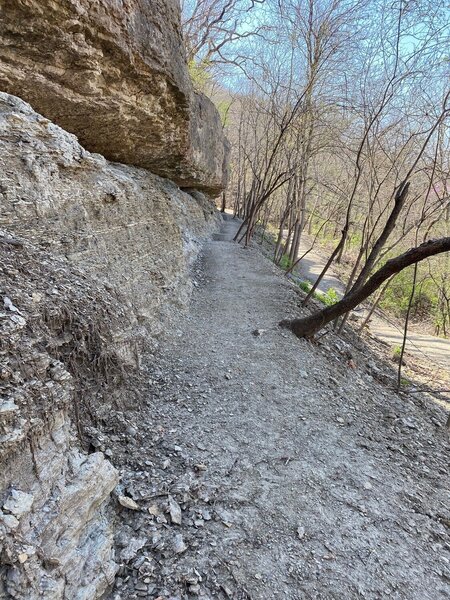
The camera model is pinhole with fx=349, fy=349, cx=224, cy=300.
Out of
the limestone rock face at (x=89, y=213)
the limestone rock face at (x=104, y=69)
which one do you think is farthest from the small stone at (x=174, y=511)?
the limestone rock face at (x=104, y=69)

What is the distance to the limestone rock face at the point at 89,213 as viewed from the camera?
11.1ft

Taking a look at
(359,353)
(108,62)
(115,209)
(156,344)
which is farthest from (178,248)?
(359,353)

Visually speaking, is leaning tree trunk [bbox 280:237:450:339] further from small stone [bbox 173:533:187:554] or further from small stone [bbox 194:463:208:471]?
small stone [bbox 173:533:187:554]

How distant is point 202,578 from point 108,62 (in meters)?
5.39

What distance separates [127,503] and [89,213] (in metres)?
3.33

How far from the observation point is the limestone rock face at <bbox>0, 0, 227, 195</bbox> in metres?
3.59

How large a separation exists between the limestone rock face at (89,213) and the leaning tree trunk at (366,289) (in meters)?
2.26

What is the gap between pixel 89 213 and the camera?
4.40 metres

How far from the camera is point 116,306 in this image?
4.00 m

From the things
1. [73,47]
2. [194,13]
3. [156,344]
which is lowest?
[156,344]

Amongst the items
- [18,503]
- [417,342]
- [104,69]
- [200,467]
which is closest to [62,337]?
[18,503]

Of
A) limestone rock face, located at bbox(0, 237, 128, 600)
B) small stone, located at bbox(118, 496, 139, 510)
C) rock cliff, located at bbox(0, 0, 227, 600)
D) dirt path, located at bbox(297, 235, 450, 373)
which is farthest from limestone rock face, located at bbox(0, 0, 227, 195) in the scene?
dirt path, located at bbox(297, 235, 450, 373)

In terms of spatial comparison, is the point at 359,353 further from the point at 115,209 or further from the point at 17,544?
the point at 17,544

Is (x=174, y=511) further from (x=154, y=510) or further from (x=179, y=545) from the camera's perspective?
(x=179, y=545)
